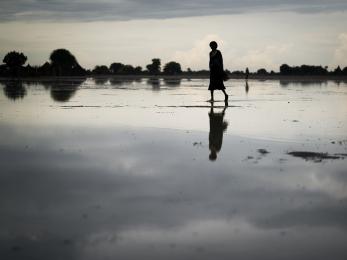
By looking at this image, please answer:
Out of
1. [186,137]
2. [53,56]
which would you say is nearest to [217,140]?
[186,137]

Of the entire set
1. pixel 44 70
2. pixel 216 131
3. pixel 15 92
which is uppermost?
pixel 44 70

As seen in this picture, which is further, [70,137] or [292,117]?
[292,117]

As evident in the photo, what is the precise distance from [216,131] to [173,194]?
4.93m

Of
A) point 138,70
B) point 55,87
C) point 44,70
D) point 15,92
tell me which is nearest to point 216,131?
point 15,92

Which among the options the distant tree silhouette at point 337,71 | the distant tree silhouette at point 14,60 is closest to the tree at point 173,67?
the distant tree silhouette at point 337,71

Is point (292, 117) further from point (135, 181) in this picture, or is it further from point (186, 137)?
point (135, 181)

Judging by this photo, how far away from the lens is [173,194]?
4918 millimetres

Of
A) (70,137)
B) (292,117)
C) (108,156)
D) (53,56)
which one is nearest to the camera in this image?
(108,156)

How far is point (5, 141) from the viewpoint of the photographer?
830 centimetres

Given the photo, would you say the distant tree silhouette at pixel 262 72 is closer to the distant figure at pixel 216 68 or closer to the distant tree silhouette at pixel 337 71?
the distant tree silhouette at pixel 337 71

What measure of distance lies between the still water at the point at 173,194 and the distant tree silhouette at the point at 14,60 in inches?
2203

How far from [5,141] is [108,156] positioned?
2312 mm

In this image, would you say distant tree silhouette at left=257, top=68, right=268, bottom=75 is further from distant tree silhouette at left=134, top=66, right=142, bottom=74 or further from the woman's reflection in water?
the woman's reflection in water

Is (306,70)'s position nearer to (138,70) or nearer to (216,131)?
(138,70)
